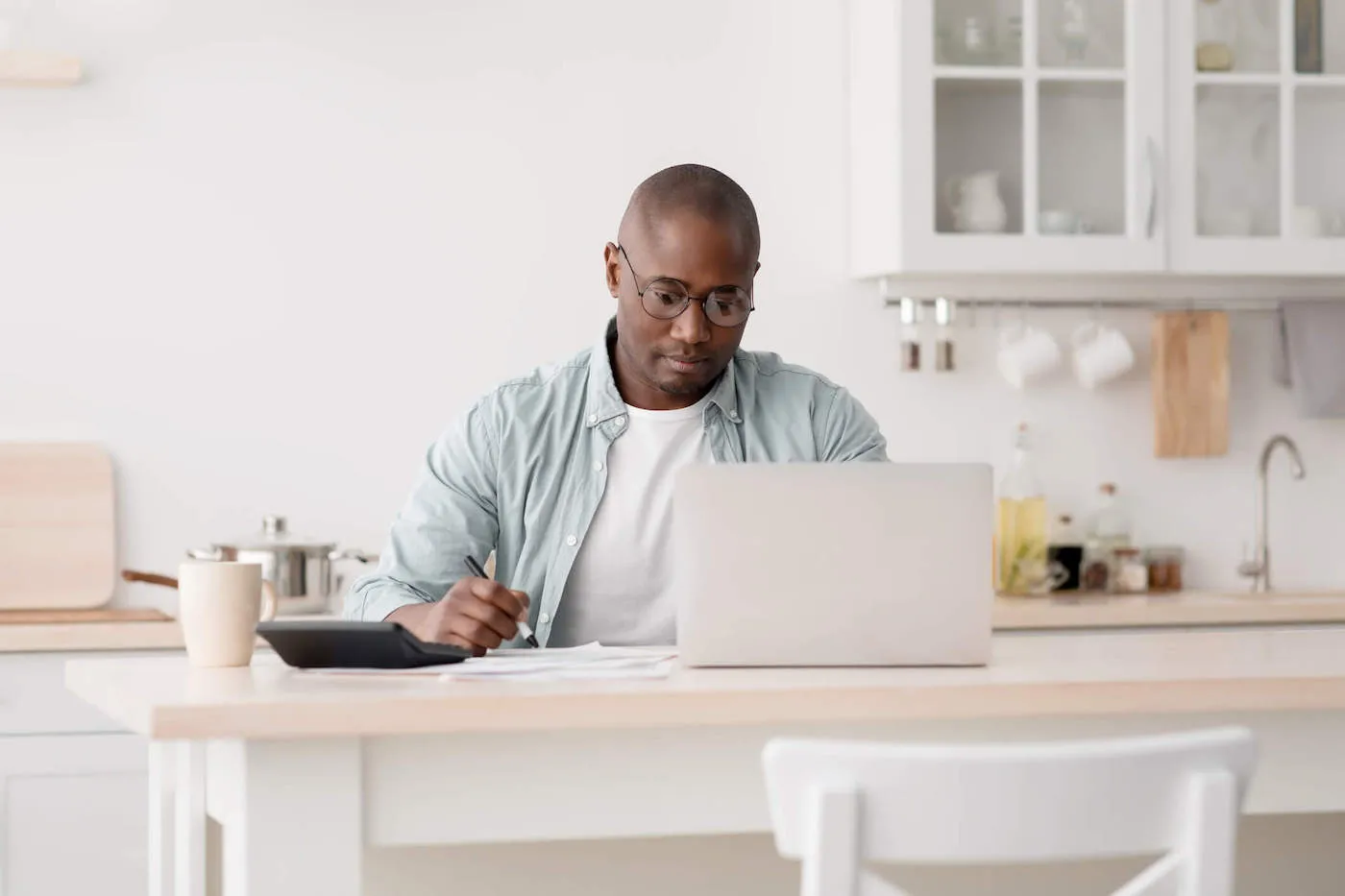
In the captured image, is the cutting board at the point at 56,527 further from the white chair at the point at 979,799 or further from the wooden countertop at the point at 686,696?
the white chair at the point at 979,799

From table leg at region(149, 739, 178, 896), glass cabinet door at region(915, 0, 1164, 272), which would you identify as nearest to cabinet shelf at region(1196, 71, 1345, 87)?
glass cabinet door at region(915, 0, 1164, 272)

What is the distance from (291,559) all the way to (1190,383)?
1.91 meters

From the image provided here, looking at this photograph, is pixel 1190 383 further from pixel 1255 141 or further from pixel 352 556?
pixel 352 556

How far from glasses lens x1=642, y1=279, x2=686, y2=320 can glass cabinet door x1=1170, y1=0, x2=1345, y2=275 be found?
1.68 m

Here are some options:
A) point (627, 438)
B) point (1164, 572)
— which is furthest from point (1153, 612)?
point (627, 438)

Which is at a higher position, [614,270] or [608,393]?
[614,270]

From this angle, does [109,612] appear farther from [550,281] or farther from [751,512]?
[751,512]

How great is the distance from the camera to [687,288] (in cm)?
212

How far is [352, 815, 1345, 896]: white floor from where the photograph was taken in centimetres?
167

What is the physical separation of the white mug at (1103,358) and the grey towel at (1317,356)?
0.35m

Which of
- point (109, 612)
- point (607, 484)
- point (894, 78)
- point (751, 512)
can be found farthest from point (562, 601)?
point (894, 78)

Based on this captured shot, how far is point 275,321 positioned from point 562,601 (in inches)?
58.7

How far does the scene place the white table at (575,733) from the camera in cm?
138

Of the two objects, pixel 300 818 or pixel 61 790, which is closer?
pixel 300 818
